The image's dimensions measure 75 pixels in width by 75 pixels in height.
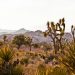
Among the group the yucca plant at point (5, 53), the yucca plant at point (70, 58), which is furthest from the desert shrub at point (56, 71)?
the yucca plant at point (5, 53)

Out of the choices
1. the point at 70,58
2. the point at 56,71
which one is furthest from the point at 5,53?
the point at 70,58

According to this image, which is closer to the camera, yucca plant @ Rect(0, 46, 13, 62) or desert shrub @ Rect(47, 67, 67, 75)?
desert shrub @ Rect(47, 67, 67, 75)

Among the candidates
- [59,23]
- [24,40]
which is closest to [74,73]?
[59,23]

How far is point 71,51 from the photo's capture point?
26.9ft

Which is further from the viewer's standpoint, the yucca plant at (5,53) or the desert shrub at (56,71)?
the yucca plant at (5,53)

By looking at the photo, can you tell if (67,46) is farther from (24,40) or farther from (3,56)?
(24,40)

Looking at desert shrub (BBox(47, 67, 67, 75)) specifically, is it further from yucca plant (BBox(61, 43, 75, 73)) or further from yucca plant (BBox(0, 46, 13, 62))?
yucca plant (BBox(0, 46, 13, 62))

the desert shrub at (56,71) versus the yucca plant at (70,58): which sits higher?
the yucca plant at (70,58)

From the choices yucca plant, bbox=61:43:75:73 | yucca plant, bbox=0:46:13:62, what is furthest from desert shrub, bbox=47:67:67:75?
yucca plant, bbox=0:46:13:62

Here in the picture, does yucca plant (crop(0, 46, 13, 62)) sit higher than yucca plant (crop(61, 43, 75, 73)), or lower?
lower

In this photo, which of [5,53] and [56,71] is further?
[5,53]

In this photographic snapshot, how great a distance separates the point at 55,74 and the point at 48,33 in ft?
87.2

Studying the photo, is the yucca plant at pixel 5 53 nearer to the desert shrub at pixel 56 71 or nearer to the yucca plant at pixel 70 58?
the desert shrub at pixel 56 71

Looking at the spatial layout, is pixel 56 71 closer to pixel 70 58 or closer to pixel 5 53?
pixel 70 58
